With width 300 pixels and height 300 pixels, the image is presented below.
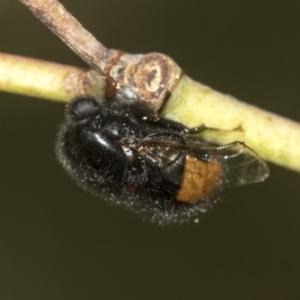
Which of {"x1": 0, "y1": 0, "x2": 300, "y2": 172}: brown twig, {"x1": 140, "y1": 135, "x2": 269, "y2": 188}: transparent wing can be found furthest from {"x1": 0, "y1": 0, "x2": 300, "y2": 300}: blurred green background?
{"x1": 0, "y1": 0, "x2": 300, "y2": 172}: brown twig

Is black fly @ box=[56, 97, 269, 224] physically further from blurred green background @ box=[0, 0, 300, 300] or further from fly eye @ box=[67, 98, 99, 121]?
blurred green background @ box=[0, 0, 300, 300]

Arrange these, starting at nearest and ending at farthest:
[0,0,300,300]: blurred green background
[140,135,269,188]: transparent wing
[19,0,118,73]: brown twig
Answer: [19,0,118,73]: brown twig < [140,135,269,188]: transparent wing < [0,0,300,300]: blurred green background

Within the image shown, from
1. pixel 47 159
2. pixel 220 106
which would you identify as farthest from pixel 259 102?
pixel 220 106

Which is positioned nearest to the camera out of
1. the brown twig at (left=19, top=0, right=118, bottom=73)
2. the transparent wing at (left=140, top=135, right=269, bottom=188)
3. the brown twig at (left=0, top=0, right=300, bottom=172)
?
the brown twig at (left=19, top=0, right=118, bottom=73)

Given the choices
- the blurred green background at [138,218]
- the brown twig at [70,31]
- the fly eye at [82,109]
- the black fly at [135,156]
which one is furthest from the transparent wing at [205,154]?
the blurred green background at [138,218]

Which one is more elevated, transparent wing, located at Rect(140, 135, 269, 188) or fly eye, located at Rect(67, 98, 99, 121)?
transparent wing, located at Rect(140, 135, 269, 188)

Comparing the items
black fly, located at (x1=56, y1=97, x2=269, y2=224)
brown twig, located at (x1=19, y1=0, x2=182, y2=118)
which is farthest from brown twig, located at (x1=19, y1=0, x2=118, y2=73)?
black fly, located at (x1=56, y1=97, x2=269, y2=224)

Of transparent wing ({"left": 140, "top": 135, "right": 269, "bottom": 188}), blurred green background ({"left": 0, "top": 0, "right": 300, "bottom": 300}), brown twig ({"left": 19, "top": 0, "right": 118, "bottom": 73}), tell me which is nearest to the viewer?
brown twig ({"left": 19, "top": 0, "right": 118, "bottom": 73})

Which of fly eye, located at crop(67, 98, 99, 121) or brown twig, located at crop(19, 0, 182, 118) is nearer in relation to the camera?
brown twig, located at crop(19, 0, 182, 118)
